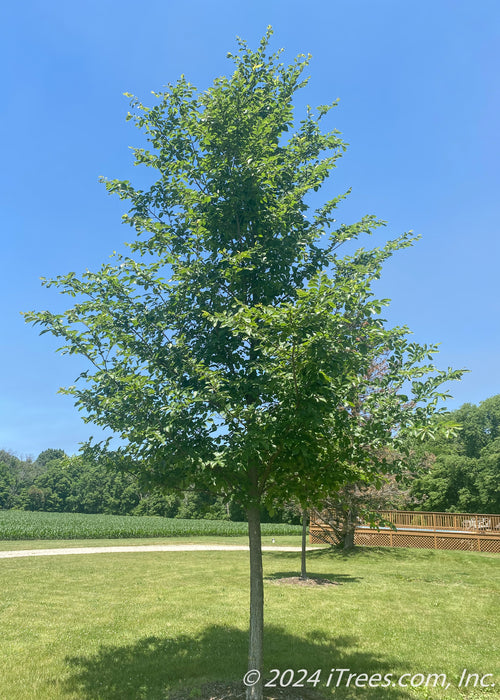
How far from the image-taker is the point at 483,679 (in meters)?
7.45

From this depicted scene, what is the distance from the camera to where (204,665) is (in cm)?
775

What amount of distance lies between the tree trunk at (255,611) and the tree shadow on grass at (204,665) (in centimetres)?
46

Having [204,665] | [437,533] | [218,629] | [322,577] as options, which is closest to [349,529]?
[437,533]

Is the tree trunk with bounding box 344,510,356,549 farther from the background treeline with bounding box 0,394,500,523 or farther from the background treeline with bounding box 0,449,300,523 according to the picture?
the background treeline with bounding box 0,449,300,523

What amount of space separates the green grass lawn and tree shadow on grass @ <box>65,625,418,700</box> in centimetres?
3

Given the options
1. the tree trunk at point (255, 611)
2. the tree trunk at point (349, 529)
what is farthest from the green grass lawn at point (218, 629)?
the tree trunk at point (349, 529)

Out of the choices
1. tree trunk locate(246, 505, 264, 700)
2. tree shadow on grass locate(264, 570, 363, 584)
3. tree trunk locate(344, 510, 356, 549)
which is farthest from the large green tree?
tree trunk locate(344, 510, 356, 549)

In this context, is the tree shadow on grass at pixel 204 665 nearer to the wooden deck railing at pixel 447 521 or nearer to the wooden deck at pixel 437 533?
the wooden deck at pixel 437 533

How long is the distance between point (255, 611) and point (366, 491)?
1658 cm

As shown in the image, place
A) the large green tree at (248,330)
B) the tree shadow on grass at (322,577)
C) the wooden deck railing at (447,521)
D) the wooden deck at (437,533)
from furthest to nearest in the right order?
the wooden deck railing at (447,521), the wooden deck at (437,533), the tree shadow on grass at (322,577), the large green tree at (248,330)

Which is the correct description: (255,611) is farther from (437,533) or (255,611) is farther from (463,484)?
(463,484)

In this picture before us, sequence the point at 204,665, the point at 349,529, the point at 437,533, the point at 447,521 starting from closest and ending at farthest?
the point at 204,665, the point at 349,529, the point at 437,533, the point at 447,521

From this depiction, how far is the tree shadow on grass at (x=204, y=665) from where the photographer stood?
6.80 m

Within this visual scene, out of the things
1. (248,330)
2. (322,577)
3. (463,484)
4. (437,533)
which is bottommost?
(322,577)
